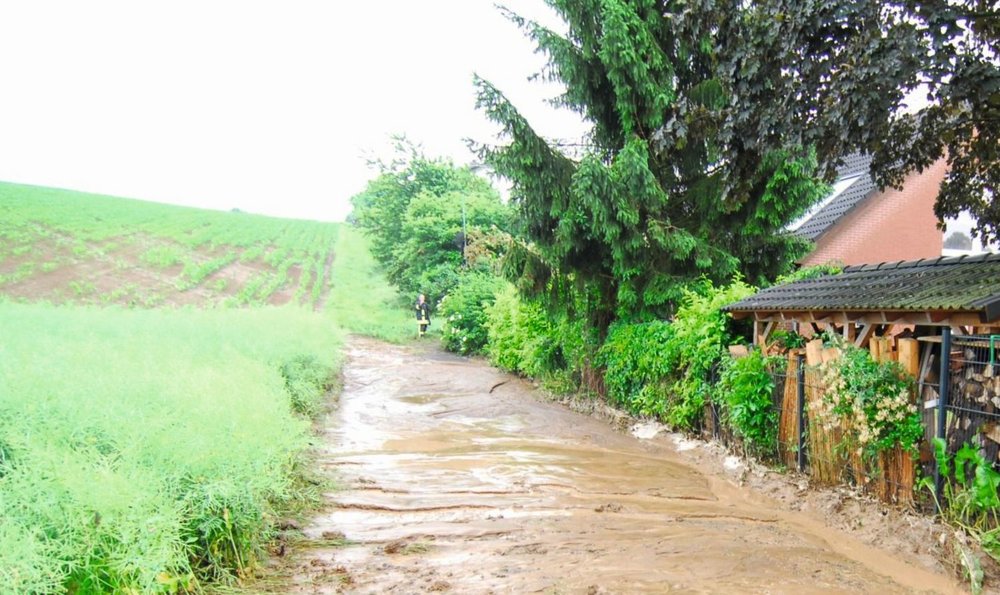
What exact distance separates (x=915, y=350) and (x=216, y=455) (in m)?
6.22

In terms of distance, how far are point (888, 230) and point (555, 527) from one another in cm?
1640

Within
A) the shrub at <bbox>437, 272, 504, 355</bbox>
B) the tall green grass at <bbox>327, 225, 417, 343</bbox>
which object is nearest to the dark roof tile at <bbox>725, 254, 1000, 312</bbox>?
the shrub at <bbox>437, 272, 504, 355</bbox>

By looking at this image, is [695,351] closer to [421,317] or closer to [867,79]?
[867,79]

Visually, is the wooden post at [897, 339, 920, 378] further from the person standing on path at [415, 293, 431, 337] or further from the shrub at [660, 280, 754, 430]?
the person standing on path at [415, 293, 431, 337]

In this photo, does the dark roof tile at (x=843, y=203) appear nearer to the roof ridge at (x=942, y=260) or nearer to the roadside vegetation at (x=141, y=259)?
the roof ridge at (x=942, y=260)

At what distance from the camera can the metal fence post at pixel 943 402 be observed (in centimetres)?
521

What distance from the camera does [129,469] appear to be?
3957mm

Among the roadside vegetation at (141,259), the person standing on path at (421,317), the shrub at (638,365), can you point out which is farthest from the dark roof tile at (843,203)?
the roadside vegetation at (141,259)

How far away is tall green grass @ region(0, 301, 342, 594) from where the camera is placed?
333 cm

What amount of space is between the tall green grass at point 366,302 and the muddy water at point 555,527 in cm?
1909

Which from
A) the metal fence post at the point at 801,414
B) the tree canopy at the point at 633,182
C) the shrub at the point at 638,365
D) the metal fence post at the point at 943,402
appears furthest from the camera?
the tree canopy at the point at 633,182

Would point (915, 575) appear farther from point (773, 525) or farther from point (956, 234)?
point (956, 234)

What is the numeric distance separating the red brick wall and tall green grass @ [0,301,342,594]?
53.8 ft

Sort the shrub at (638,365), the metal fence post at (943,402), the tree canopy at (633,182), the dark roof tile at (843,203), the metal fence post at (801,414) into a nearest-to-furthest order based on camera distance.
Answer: the metal fence post at (943,402)
the metal fence post at (801,414)
the shrub at (638,365)
the tree canopy at (633,182)
the dark roof tile at (843,203)
